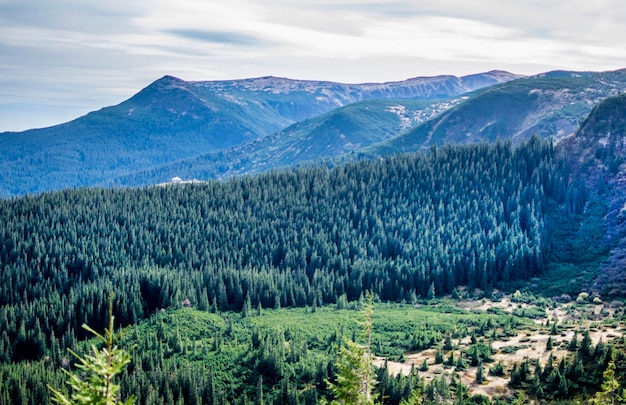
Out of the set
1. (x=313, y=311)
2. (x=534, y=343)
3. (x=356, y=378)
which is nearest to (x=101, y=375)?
(x=356, y=378)

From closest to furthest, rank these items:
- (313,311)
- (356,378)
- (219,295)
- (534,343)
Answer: (356,378)
(534,343)
(313,311)
(219,295)

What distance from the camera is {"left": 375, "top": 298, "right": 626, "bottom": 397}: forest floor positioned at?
104938mm

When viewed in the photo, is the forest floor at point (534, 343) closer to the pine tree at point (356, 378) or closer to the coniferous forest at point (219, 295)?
A: the coniferous forest at point (219, 295)

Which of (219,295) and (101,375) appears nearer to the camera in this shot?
(101,375)

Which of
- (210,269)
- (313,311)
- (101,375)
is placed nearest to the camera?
(101,375)

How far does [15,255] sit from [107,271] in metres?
33.0

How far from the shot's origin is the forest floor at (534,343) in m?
105

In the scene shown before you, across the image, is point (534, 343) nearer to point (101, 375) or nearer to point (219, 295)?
point (219, 295)

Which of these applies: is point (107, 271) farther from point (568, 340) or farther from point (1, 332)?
point (568, 340)

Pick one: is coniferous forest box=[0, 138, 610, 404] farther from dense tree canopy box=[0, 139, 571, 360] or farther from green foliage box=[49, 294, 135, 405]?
green foliage box=[49, 294, 135, 405]

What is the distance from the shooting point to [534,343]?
121m

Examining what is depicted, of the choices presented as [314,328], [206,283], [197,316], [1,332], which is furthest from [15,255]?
[314,328]

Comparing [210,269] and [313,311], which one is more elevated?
[210,269]

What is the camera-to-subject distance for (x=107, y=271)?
17800cm
